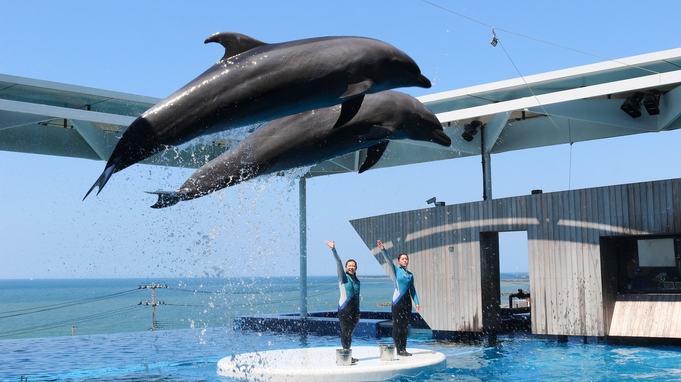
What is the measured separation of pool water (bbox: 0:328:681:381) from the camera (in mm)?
8945

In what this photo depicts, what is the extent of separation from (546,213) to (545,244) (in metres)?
0.56

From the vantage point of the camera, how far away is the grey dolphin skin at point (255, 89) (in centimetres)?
519

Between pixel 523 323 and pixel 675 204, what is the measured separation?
4786 millimetres

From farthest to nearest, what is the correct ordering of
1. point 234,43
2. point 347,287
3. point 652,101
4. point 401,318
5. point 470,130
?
point 470,130, point 652,101, point 401,318, point 347,287, point 234,43

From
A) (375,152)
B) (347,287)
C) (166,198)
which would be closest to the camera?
(166,198)

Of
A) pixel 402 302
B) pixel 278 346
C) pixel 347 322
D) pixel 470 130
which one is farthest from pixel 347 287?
pixel 470 130

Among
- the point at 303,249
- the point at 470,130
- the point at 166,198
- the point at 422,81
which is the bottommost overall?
the point at 303,249

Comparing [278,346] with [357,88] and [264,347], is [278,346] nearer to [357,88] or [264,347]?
[264,347]

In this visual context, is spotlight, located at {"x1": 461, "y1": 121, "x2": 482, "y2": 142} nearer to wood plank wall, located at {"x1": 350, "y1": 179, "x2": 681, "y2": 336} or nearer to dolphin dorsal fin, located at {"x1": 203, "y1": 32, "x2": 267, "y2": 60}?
wood plank wall, located at {"x1": 350, "y1": 179, "x2": 681, "y2": 336}

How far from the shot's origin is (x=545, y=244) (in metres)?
12.4

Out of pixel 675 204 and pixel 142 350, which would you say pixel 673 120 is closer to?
pixel 675 204

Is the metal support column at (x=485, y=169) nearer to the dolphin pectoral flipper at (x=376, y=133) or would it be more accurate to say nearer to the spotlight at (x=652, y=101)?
the spotlight at (x=652, y=101)

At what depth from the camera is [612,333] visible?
11.7m

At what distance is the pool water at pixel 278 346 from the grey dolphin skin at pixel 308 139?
11.9 feet
